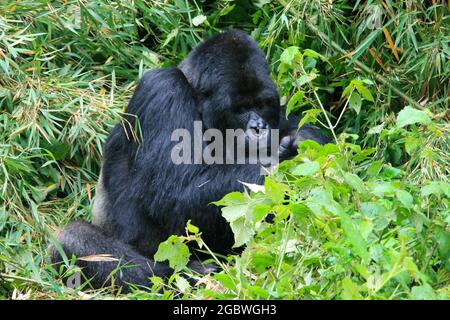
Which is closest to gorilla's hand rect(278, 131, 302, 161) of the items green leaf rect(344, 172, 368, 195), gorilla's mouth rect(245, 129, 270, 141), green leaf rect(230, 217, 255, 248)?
gorilla's mouth rect(245, 129, 270, 141)

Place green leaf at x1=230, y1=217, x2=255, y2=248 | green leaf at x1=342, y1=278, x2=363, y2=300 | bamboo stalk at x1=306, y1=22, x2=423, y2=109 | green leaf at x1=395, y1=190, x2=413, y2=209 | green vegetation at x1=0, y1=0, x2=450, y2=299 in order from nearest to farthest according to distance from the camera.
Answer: green leaf at x1=342, y1=278, x2=363, y2=300
green leaf at x1=395, y1=190, x2=413, y2=209
green leaf at x1=230, y1=217, x2=255, y2=248
green vegetation at x1=0, y1=0, x2=450, y2=299
bamboo stalk at x1=306, y1=22, x2=423, y2=109

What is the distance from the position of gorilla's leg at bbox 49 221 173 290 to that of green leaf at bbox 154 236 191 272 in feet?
Result: 3.04

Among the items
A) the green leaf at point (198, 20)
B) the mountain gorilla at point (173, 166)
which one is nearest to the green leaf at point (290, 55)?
the mountain gorilla at point (173, 166)

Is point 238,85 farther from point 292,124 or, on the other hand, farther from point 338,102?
point 338,102

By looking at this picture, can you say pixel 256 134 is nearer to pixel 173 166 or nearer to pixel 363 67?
pixel 173 166

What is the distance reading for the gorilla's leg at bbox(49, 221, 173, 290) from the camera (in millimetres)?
4551

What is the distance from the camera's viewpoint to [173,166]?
15.0 ft

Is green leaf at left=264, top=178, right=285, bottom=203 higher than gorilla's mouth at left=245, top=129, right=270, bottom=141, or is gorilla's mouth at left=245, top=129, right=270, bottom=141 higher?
green leaf at left=264, top=178, right=285, bottom=203

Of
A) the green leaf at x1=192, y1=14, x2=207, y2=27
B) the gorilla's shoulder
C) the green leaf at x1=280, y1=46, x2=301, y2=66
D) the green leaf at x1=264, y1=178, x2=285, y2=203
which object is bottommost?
the gorilla's shoulder

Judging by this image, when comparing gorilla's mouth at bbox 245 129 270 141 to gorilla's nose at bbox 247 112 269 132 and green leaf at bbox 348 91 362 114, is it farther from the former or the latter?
green leaf at bbox 348 91 362 114

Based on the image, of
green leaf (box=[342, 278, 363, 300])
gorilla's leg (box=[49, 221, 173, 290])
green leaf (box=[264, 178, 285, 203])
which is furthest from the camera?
gorilla's leg (box=[49, 221, 173, 290])

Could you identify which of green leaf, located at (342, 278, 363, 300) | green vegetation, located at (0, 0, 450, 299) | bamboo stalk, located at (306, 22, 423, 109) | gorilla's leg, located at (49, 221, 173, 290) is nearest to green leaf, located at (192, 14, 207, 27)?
green vegetation, located at (0, 0, 450, 299)

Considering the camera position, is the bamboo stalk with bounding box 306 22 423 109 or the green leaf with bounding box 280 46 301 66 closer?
the green leaf with bounding box 280 46 301 66

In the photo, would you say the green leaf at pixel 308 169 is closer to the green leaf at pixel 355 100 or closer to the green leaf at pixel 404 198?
the green leaf at pixel 404 198
